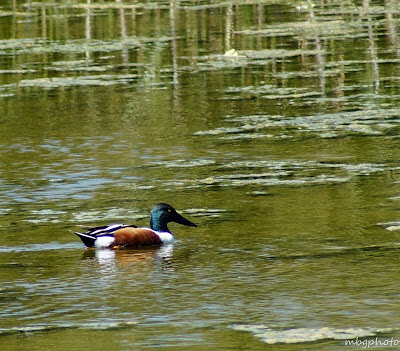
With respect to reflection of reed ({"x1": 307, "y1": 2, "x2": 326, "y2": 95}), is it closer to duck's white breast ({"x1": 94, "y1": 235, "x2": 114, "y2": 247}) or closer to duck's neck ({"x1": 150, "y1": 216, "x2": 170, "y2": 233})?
duck's neck ({"x1": 150, "y1": 216, "x2": 170, "y2": 233})

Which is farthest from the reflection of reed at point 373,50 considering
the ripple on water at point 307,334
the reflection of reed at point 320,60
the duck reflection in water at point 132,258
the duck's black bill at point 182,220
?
the ripple on water at point 307,334

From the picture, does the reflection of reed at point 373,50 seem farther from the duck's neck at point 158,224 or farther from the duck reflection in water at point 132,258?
the duck reflection in water at point 132,258

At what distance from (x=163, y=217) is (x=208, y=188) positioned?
5.58 feet

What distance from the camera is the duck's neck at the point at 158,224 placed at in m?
8.78

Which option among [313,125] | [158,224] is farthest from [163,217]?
[313,125]

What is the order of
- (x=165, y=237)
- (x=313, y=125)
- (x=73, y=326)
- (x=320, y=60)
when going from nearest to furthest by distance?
(x=73, y=326)
(x=165, y=237)
(x=313, y=125)
(x=320, y=60)

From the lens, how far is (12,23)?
2905 cm

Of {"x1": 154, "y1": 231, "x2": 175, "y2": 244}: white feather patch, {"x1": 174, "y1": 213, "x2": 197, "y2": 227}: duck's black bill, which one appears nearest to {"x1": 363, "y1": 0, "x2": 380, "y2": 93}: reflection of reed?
{"x1": 174, "y1": 213, "x2": 197, "y2": 227}: duck's black bill

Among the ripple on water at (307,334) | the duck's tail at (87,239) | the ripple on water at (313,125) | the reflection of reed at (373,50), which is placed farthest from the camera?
the reflection of reed at (373,50)

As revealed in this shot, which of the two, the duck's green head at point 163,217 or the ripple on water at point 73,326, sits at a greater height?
the duck's green head at point 163,217

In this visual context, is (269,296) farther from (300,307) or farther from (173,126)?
(173,126)
